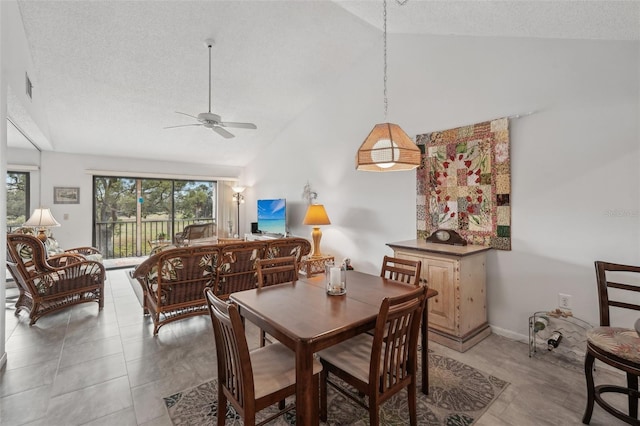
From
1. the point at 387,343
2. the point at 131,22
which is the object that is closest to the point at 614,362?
the point at 387,343

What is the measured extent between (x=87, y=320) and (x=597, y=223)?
17.1 ft

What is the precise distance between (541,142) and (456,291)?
1.58 meters

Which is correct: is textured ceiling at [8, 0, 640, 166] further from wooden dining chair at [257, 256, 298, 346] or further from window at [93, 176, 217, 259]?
wooden dining chair at [257, 256, 298, 346]

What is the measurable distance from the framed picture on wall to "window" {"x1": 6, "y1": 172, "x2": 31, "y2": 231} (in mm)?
405

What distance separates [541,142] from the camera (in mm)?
2707

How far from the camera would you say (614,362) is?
157cm

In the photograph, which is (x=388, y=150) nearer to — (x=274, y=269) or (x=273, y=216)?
(x=274, y=269)

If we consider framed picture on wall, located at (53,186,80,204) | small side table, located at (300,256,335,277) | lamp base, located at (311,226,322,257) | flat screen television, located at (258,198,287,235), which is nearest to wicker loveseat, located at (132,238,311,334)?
small side table, located at (300,256,335,277)

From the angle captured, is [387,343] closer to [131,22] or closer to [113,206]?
[131,22]

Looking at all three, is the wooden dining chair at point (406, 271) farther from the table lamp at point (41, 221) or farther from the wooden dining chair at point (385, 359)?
the table lamp at point (41, 221)

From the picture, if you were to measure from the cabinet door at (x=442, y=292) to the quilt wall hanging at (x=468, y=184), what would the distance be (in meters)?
0.65

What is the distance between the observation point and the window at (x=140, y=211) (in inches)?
258

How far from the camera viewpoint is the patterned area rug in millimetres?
1796

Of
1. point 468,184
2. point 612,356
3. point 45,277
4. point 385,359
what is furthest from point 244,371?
point 45,277
